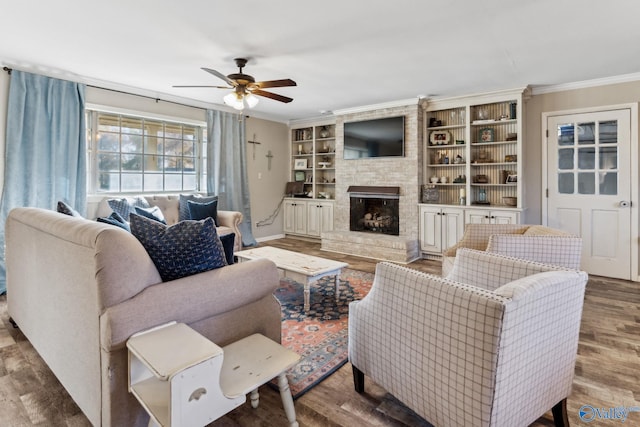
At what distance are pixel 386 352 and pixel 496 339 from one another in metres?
0.56

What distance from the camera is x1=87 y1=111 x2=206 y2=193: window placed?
14.4ft

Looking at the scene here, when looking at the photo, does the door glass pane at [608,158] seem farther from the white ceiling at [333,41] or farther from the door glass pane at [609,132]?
the white ceiling at [333,41]

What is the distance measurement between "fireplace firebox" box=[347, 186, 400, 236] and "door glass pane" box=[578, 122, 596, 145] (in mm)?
2339

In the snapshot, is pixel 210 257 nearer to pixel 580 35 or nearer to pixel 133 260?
pixel 133 260

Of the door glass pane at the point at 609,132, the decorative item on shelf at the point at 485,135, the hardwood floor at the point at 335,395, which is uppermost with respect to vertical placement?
the decorative item on shelf at the point at 485,135

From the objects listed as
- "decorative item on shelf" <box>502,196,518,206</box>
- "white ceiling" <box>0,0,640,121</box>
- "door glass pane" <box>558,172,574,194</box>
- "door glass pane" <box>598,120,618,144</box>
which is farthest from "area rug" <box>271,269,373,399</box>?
"door glass pane" <box>598,120,618,144</box>

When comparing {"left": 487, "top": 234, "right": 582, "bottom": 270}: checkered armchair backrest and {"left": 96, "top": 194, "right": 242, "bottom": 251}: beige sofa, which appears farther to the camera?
{"left": 96, "top": 194, "right": 242, "bottom": 251}: beige sofa

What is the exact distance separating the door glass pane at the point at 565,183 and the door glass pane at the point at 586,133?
0.42 m

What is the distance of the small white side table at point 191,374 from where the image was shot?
1.09 meters

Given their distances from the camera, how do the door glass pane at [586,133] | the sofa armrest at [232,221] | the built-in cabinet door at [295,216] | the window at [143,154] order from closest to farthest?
the door glass pane at [586,133] → the window at [143,154] → the sofa armrest at [232,221] → the built-in cabinet door at [295,216]

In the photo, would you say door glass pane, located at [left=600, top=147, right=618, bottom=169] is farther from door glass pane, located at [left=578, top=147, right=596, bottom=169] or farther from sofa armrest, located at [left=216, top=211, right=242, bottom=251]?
sofa armrest, located at [left=216, top=211, right=242, bottom=251]

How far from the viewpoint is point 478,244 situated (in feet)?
9.64

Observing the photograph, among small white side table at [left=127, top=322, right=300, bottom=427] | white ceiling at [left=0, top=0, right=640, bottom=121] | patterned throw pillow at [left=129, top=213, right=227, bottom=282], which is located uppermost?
white ceiling at [left=0, top=0, right=640, bottom=121]

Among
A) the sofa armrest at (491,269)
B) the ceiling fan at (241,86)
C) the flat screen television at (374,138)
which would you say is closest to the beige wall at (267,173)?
the flat screen television at (374,138)
